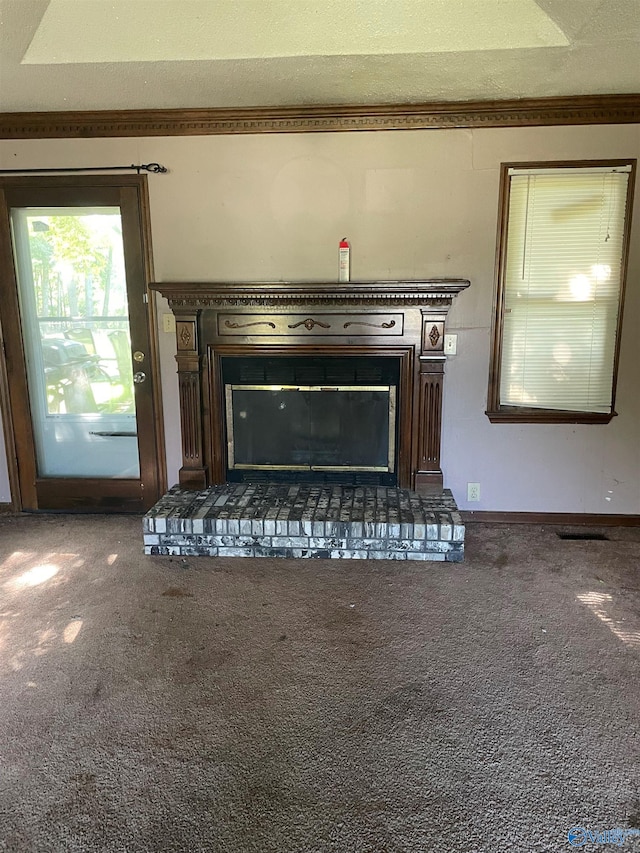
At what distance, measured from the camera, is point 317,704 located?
1.79 m

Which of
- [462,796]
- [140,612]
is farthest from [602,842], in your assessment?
[140,612]

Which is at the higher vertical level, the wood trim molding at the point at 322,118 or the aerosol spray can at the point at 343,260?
the wood trim molding at the point at 322,118

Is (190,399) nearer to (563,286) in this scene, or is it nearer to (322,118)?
(322,118)

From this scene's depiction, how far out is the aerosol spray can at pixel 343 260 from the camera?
3.01 meters

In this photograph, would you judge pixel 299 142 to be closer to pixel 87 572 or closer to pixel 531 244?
pixel 531 244

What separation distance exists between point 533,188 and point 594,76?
540 mm

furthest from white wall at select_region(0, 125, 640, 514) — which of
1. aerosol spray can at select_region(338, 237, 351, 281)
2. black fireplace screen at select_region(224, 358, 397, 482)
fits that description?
black fireplace screen at select_region(224, 358, 397, 482)

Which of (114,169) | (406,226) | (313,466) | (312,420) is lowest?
(313,466)

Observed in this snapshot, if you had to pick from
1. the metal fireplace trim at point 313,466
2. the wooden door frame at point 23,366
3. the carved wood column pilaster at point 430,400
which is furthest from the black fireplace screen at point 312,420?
the wooden door frame at point 23,366

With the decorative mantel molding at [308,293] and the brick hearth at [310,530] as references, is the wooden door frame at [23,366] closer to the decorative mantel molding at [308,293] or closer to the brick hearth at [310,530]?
the decorative mantel molding at [308,293]

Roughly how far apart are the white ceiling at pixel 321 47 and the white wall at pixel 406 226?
0.29 metres

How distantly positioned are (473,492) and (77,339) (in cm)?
256

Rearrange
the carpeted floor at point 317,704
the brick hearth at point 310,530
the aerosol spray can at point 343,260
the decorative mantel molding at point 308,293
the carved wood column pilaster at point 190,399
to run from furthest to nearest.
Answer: the carved wood column pilaster at point 190,399, the aerosol spray can at point 343,260, the decorative mantel molding at point 308,293, the brick hearth at point 310,530, the carpeted floor at point 317,704

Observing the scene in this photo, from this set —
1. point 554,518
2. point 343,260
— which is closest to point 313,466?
point 343,260
